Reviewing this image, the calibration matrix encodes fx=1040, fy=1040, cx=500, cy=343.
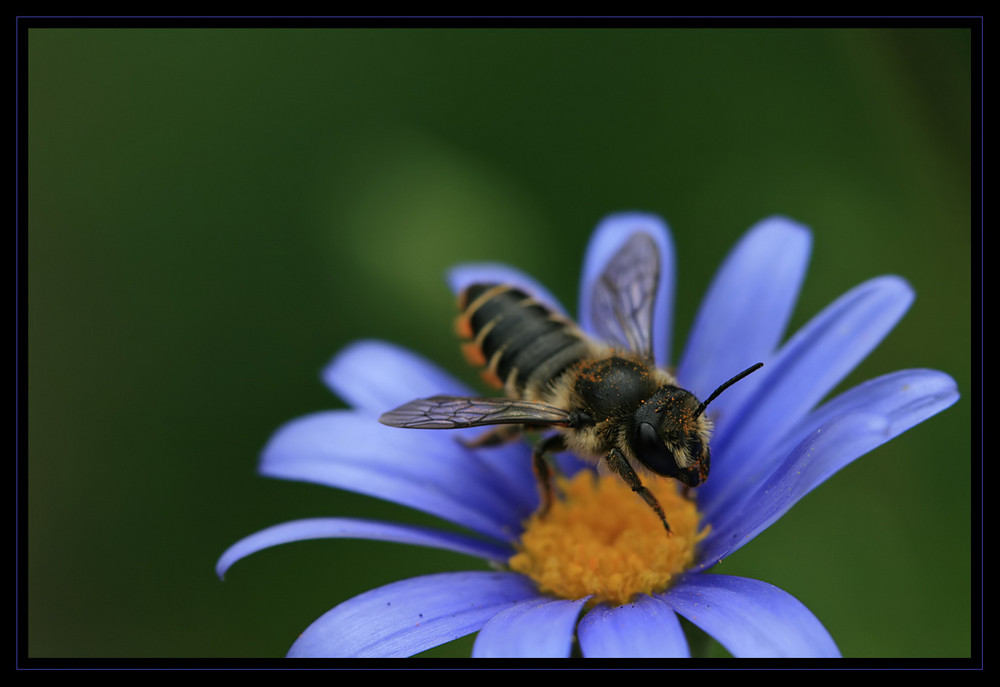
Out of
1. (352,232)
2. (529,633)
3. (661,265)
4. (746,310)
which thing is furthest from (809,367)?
(352,232)

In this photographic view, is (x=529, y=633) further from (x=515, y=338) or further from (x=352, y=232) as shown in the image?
(x=352, y=232)

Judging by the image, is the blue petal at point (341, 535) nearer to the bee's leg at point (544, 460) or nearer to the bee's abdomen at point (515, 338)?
the bee's leg at point (544, 460)


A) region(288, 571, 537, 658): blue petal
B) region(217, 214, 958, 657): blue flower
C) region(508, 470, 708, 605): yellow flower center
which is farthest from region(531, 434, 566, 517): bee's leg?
region(288, 571, 537, 658): blue petal

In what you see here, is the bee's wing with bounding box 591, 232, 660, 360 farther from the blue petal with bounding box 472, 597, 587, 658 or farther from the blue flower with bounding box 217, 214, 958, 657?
the blue petal with bounding box 472, 597, 587, 658

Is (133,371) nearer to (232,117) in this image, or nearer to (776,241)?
(232,117)

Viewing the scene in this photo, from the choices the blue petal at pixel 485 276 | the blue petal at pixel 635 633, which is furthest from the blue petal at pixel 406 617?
the blue petal at pixel 485 276

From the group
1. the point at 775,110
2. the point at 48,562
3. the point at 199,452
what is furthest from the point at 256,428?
the point at 775,110
